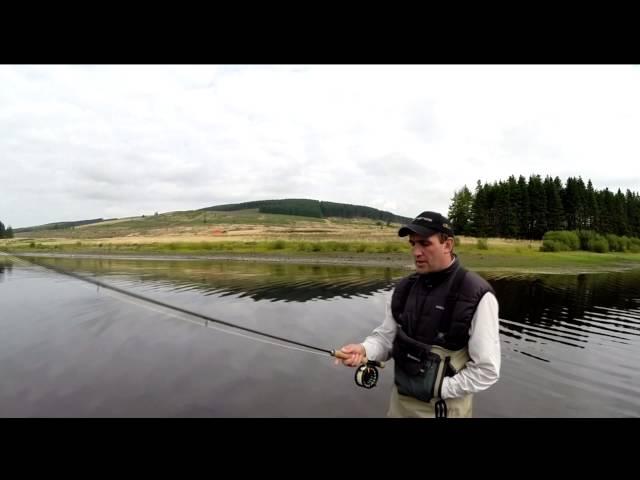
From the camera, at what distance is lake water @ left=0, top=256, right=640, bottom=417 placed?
6578 mm

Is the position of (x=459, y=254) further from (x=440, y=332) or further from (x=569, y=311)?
(x=440, y=332)

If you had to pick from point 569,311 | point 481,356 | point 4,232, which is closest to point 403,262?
point 569,311

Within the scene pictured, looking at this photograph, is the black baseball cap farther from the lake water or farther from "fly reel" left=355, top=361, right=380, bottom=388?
the lake water

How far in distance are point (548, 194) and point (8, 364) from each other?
289 ft

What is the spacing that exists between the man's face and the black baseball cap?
0.05 m

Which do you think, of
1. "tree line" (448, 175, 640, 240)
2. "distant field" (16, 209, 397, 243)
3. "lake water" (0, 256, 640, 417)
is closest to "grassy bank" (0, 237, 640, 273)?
"lake water" (0, 256, 640, 417)

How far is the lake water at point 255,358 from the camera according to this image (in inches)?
259

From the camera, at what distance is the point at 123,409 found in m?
6.30

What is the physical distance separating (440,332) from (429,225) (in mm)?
998

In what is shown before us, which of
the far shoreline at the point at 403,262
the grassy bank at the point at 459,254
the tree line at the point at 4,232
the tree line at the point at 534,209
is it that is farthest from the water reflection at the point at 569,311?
the tree line at the point at 4,232

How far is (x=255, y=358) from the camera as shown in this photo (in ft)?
29.9
